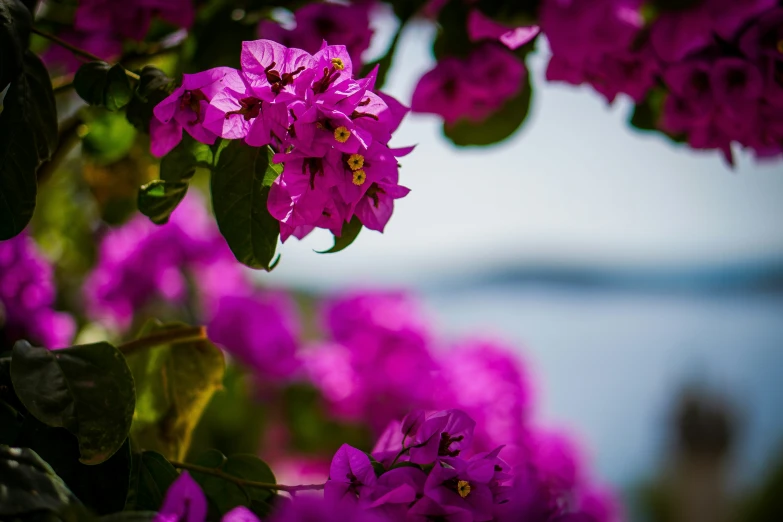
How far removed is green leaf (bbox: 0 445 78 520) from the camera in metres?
0.28

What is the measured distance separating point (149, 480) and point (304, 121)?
0.20 m

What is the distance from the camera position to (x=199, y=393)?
505 millimetres

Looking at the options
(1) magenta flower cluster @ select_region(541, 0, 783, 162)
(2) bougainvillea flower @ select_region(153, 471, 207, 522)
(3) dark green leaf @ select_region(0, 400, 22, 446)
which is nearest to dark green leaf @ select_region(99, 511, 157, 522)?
(2) bougainvillea flower @ select_region(153, 471, 207, 522)

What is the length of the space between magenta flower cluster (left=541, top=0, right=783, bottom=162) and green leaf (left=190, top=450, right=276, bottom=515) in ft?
1.21

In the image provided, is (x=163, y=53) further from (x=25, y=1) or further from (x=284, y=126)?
(x=284, y=126)

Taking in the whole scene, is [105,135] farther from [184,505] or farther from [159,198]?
[184,505]

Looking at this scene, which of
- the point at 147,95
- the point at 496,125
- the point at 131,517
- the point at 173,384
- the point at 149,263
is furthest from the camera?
the point at 149,263

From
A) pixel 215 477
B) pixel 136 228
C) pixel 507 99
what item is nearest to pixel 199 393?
pixel 215 477

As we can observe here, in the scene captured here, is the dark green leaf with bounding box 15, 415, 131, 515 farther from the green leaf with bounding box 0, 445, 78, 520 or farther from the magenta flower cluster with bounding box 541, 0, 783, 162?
the magenta flower cluster with bounding box 541, 0, 783, 162

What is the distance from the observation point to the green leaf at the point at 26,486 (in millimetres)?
283

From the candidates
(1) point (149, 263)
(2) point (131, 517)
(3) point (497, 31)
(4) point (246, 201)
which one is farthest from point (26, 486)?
(1) point (149, 263)

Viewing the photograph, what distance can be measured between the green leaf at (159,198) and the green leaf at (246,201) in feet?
0.11

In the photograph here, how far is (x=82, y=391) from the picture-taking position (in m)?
0.36

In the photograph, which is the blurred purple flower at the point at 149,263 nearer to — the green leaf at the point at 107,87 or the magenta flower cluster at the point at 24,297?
the magenta flower cluster at the point at 24,297
